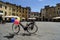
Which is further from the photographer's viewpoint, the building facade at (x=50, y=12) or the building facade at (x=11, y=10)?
the building facade at (x=50, y=12)

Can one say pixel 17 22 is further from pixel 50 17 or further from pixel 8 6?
pixel 50 17

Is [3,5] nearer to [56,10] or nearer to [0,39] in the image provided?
[56,10]

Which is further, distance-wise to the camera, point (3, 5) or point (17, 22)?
point (3, 5)

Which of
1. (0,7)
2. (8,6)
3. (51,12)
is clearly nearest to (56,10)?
(51,12)

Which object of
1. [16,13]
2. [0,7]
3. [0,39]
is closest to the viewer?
[0,39]

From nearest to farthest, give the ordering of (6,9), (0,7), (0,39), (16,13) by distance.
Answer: (0,39) < (0,7) < (6,9) < (16,13)

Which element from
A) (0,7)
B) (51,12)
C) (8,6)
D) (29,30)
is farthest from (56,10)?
(29,30)

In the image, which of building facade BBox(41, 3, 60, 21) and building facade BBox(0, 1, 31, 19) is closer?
building facade BBox(0, 1, 31, 19)

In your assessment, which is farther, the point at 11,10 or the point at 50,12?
the point at 50,12

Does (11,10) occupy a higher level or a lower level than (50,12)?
higher

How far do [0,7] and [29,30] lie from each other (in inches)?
2788

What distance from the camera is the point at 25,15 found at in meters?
120

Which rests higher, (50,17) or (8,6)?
(8,6)

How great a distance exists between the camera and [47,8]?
402 ft
